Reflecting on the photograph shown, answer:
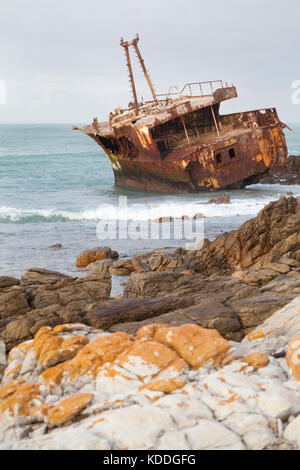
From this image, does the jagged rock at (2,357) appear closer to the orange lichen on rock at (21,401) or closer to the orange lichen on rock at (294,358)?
the orange lichen on rock at (21,401)

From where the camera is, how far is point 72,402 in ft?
14.6

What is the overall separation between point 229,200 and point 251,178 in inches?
143

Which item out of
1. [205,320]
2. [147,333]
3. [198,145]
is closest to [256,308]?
[205,320]

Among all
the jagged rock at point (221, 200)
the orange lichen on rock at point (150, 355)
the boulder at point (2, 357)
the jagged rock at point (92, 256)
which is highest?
the jagged rock at point (221, 200)

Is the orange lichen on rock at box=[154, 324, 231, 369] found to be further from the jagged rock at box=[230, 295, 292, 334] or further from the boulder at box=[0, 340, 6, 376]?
the boulder at box=[0, 340, 6, 376]

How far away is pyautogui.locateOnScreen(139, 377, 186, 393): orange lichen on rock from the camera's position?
450 cm

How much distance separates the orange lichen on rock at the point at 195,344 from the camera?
16.4ft

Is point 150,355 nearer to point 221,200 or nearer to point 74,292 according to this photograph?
point 74,292

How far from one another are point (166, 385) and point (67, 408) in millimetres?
967

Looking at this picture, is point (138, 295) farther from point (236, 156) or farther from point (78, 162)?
point (78, 162)

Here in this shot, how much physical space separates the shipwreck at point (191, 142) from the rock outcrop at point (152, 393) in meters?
20.9

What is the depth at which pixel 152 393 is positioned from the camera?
4.45 metres

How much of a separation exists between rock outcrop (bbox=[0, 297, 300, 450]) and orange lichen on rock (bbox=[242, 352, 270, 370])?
0.01 m

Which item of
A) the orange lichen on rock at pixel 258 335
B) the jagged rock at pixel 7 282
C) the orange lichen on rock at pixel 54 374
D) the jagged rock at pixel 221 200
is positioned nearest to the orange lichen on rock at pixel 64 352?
the orange lichen on rock at pixel 54 374
